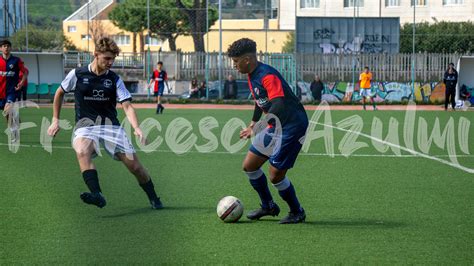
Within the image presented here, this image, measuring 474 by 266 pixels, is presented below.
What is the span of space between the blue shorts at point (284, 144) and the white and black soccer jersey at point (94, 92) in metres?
1.75

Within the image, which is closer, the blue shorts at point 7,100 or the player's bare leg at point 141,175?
the player's bare leg at point 141,175

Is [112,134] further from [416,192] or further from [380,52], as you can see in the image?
[380,52]

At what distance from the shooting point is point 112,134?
30.9ft

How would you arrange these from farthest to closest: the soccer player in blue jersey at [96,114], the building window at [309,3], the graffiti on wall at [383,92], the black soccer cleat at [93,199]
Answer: the building window at [309,3], the graffiti on wall at [383,92], the soccer player in blue jersey at [96,114], the black soccer cleat at [93,199]

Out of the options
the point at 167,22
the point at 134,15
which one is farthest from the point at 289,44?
the point at 167,22

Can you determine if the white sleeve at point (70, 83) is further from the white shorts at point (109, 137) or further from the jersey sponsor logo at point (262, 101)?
the jersey sponsor logo at point (262, 101)

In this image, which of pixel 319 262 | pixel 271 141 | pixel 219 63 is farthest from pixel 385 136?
pixel 219 63

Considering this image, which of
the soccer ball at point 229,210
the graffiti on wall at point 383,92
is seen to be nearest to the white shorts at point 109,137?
the soccer ball at point 229,210

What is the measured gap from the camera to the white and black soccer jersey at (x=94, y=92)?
9297 millimetres

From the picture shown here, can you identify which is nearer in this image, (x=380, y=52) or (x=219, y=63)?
(x=219, y=63)

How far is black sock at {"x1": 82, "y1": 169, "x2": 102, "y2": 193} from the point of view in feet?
29.7

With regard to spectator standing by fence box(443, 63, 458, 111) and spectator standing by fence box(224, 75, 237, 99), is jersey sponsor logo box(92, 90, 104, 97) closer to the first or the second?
spectator standing by fence box(443, 63, 458, 111)

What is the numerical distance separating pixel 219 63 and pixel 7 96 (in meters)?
24.2

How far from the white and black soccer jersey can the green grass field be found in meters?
1.02
